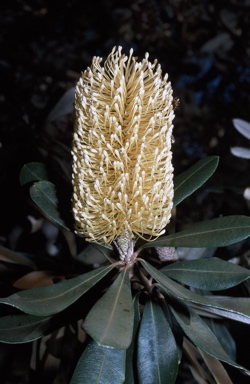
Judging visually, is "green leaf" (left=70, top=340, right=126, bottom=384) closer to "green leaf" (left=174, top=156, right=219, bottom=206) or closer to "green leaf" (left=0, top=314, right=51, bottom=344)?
"green leaf" (left=0, top=314, right=51, bottom=344)

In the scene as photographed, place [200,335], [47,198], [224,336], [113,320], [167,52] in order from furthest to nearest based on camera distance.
→ [167,52] < [224,336] < [47,198] < [200,335] < [113,320]

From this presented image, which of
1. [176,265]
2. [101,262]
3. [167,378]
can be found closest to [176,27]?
[101,262]

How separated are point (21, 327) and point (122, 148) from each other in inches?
15.5

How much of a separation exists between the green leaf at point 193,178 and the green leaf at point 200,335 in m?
0.23

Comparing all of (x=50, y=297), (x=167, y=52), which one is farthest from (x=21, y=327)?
(x=167, y=52)

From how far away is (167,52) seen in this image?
227 centimetres

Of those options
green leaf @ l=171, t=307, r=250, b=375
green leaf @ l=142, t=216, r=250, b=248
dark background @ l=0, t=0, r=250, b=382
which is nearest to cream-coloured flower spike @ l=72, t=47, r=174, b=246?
green leaf @ l=142, t=216, r=250, b=248

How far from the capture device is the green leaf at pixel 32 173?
0.94 metres

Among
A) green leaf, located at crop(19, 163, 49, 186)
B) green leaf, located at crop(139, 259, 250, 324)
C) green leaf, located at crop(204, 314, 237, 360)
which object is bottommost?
green leaf, located at crop(204, 314, 237, 360)

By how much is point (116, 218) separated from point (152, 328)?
0.22 m

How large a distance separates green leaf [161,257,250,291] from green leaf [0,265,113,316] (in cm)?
16

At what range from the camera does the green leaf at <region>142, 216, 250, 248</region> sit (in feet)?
2.54

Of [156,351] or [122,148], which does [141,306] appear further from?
[122,148]

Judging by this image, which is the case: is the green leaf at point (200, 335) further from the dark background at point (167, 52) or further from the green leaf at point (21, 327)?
the dark background at point (167, 52)
